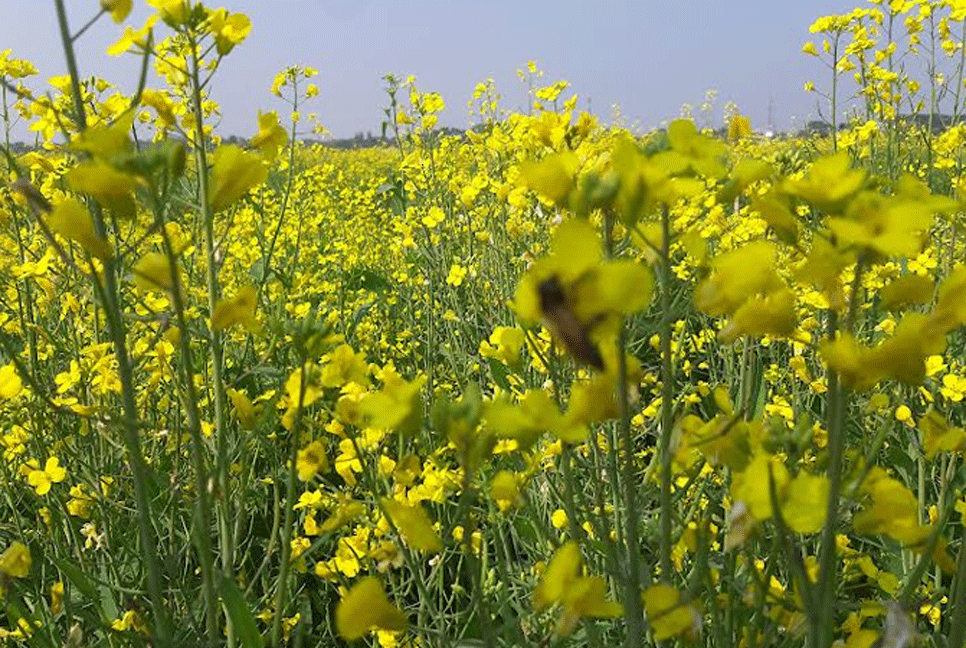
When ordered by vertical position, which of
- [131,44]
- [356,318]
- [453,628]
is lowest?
[453,628]

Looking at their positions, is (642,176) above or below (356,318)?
above

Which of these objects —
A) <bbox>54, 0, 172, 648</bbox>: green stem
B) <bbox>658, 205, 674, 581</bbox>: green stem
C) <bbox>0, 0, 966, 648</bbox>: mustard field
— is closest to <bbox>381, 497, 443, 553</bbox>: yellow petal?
<bbox>0, 0, 966, 648</bbox>: mustard field

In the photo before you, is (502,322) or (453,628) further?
(502,322)

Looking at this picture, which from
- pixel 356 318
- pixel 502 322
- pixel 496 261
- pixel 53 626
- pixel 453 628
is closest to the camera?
pixel 53 626

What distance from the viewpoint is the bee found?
490 mm

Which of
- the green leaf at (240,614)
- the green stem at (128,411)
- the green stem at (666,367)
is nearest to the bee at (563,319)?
the green stem at (666,367)

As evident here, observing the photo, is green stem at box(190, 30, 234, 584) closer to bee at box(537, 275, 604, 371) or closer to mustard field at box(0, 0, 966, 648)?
mustard field at box(0, 0, 966, 648)

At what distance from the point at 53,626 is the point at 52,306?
1.26 metres

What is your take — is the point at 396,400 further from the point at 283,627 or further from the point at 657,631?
the point at 283,627

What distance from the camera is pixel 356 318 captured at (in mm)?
3176

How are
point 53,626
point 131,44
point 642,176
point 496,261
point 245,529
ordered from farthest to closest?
1. point 496,261
2. point 245,529
3. point 53,626
4. point 131,44
5. point 642,176

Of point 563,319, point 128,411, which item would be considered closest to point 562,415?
point 563,319

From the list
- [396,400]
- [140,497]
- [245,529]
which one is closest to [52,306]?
[245,529]

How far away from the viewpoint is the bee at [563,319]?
49 centimetres
